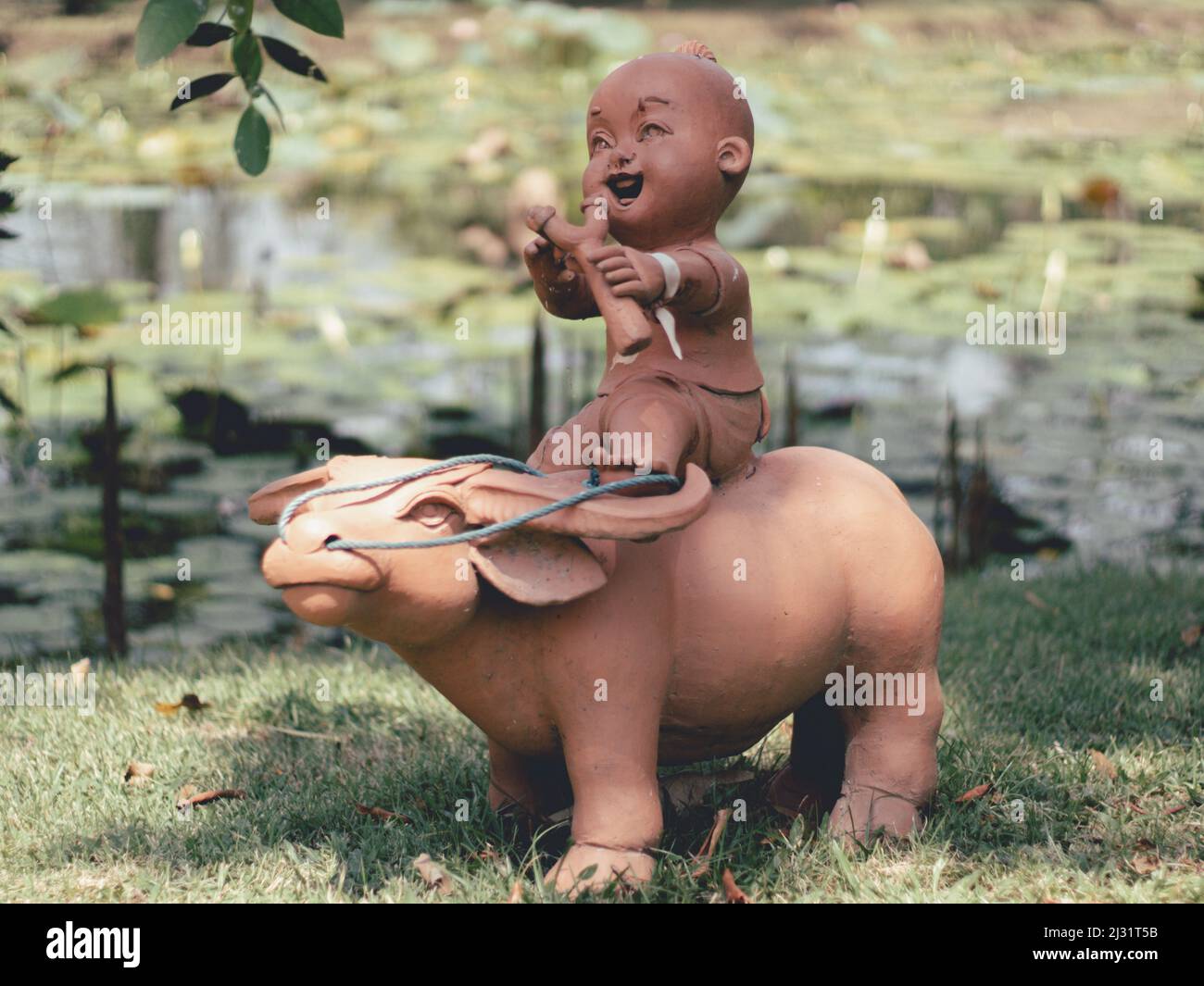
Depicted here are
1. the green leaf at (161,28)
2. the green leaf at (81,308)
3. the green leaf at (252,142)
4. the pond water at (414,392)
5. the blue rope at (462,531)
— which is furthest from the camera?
the pond water at (414,392)

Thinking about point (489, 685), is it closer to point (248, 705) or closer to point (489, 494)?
point (489, 494)

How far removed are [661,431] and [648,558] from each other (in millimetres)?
232

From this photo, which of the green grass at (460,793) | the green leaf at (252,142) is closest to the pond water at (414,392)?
the green grass at (460,793)

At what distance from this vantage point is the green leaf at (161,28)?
2.88m

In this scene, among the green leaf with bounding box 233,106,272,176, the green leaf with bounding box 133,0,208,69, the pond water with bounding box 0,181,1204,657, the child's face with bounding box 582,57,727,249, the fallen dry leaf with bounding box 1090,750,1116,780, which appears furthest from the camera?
the pond water with bounding box 0,181,1204,657

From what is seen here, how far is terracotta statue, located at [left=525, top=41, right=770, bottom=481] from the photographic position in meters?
2.57

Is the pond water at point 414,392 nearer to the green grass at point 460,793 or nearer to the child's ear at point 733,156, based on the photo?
the green grass at point 460,793

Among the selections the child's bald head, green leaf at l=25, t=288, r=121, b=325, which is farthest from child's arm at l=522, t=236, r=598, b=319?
green leaf at l=25, t=288, r=121, b=325

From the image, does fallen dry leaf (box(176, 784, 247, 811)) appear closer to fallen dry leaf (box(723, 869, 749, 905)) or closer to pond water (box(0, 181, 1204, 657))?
fallen dry leaf (box(723, 869, 749, 905))

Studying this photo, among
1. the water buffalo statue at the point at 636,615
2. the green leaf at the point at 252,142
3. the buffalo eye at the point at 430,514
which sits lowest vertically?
the water buffalo statue at the point at 636,615

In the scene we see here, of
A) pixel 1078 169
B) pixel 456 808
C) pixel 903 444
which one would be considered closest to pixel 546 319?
pixel 903 444

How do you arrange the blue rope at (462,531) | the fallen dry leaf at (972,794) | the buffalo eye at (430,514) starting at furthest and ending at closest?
the fallen dry leaf at (972,794)
the buffalo eye at (430,514)
the blue rope at (462,531)

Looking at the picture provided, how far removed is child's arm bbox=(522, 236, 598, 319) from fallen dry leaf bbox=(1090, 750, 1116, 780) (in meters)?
1.48

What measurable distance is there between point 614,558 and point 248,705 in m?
1.51
